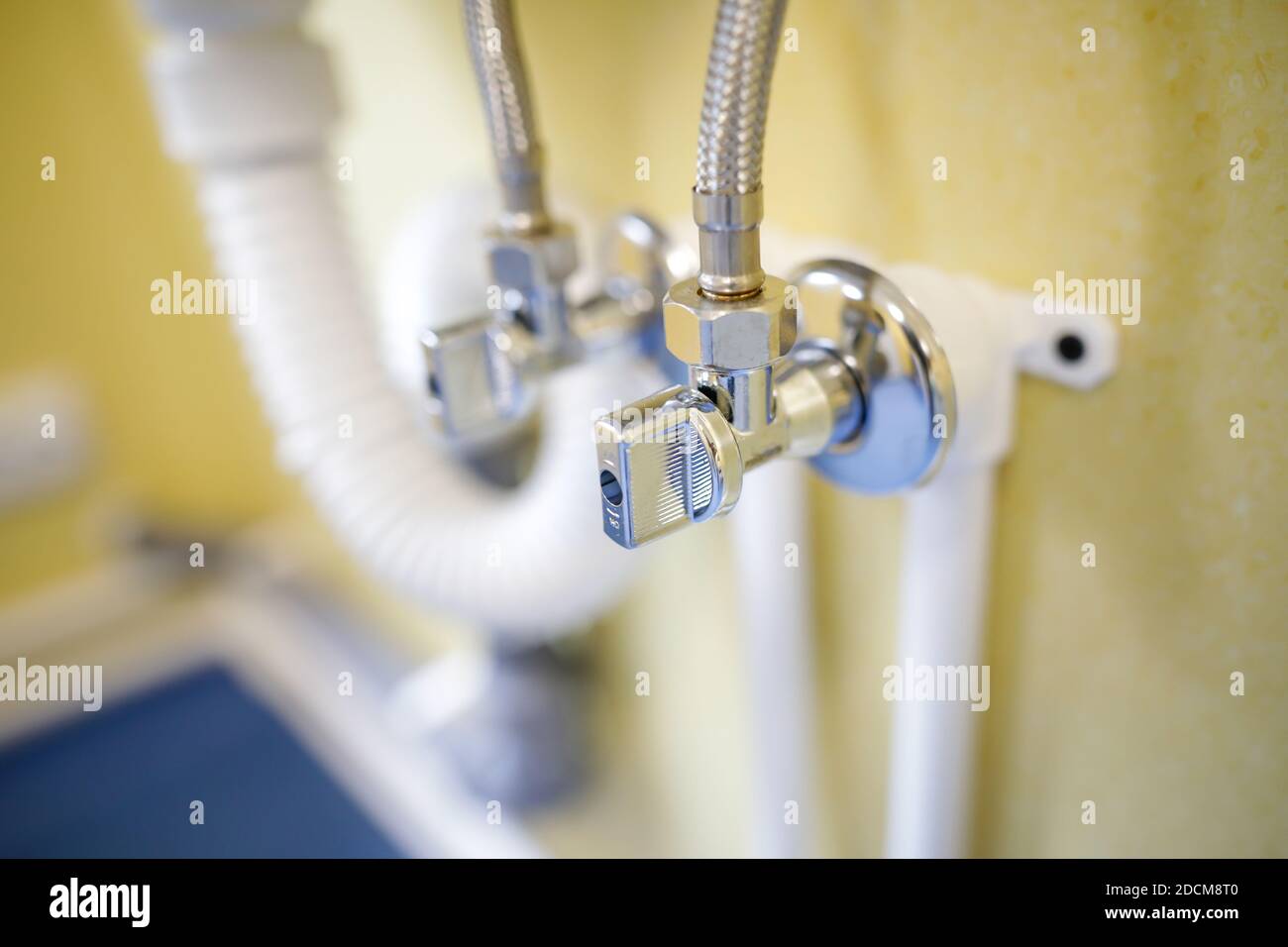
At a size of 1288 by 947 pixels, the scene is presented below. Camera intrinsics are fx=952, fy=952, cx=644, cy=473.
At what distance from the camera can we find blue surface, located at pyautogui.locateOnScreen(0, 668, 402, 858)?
645mm

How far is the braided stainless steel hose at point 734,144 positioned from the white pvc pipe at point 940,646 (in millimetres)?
114

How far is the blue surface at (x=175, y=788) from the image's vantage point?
2.11 ft

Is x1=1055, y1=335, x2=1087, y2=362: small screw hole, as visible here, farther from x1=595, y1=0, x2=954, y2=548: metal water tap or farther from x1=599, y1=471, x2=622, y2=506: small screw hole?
x1=599, y1=471, x2=622, y2=506: small screw hole

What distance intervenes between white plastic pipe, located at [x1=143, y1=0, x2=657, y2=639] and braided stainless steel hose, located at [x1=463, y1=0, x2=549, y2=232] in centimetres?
8

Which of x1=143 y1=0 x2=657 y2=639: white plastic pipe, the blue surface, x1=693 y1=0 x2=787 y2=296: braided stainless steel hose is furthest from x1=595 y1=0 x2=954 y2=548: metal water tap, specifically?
the blue surface

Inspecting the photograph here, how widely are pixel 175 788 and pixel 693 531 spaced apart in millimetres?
469

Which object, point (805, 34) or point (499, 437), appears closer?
point (805, 34)

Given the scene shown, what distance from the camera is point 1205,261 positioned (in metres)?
0.26

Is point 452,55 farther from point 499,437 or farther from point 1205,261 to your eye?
point 1205,261

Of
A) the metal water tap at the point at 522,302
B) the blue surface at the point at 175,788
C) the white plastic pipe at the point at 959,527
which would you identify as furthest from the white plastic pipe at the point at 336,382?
the blue surface at the point at 175,788
